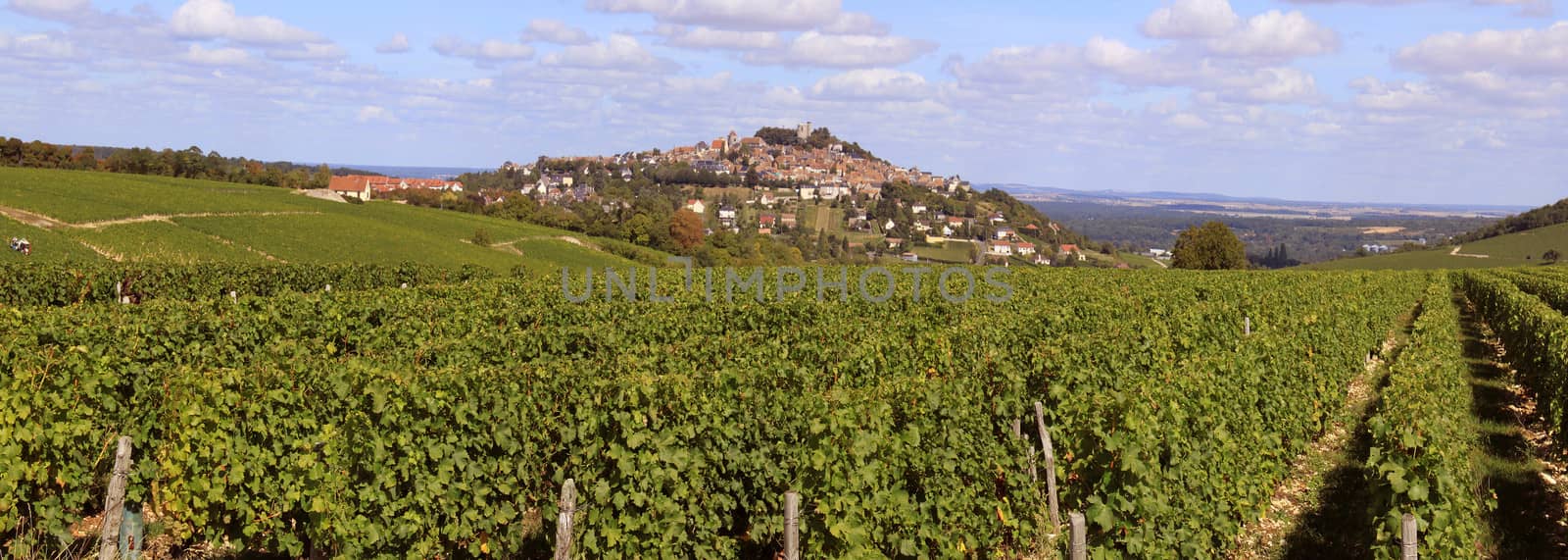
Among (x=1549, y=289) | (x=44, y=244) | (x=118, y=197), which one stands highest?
(x=118, y=197)

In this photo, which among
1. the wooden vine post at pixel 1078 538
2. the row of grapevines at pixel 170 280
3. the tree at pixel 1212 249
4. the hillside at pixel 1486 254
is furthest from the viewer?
the hillside at pixel 1486 254

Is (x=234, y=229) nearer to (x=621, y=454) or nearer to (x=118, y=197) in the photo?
(x=118, y=197)

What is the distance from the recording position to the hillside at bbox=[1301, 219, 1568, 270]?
8819cm

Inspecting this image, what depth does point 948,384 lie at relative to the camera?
855 centimetres

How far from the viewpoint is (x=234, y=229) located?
47.4 meters

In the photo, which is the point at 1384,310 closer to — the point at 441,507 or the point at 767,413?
the point at 767,413

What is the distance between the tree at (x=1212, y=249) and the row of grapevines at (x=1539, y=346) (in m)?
46.1

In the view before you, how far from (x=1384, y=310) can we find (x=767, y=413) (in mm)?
21678

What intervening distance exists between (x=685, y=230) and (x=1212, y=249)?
3867 centimetres

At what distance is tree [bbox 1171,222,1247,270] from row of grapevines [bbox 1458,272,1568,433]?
46107mm

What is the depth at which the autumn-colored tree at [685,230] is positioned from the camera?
76688 millimetres

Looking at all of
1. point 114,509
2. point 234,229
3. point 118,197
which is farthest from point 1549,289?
point 118,197

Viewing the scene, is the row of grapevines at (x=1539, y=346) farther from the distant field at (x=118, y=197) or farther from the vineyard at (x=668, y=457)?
the distant field at (x=118, y=197)

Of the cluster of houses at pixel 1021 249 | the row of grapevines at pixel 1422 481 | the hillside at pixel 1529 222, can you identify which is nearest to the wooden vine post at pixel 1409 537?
the row of grapevines at pixel 1422 481
